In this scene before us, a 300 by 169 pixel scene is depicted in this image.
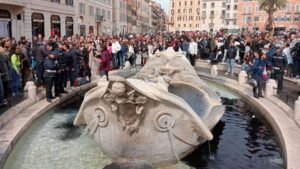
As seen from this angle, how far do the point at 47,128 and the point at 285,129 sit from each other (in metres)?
5.71

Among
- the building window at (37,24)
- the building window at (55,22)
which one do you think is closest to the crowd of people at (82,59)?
the building window at (37,24)

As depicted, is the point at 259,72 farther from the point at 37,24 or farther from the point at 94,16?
the point at 94,16

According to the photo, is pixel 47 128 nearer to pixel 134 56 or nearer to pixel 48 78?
pixel 48 78

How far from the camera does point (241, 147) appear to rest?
8336mm

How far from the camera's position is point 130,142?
21.5ft

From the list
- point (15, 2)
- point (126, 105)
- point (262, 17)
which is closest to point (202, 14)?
point (262, 17)

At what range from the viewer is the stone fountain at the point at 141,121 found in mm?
6176

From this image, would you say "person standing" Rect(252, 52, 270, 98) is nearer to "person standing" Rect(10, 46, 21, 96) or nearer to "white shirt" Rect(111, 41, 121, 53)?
"person standing" Rect(10, 46, 21, 96)

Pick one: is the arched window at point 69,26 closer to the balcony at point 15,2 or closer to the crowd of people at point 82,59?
the balcony at point 15,2

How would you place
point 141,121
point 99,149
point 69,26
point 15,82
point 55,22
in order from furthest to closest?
point 69,26
point 55,22
point 15,82
point 99,149
point 141,121

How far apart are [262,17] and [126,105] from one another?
8806 cm

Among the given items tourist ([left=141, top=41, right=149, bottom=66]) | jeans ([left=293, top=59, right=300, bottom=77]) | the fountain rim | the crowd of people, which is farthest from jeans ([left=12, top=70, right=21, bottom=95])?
jeans ([left=293, top=59, right=300, bottom=77])

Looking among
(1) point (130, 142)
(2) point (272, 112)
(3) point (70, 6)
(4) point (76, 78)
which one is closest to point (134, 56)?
(4) point (76, 78)

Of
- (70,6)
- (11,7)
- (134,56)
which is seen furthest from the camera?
(70,6)
